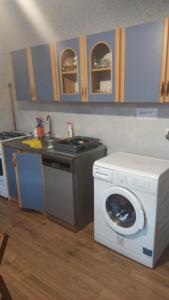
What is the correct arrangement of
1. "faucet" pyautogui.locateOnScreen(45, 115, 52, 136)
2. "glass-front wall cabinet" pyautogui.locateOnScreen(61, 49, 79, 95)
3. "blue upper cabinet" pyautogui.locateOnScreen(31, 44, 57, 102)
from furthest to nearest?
"faucet" pyautogui.locateOnScreen(45, 115, 52, 136)
"blue upper cabinet" pyautogui.locateOnScreen(31, 44, 57, 102)
"glass-front wall cabinet" pyautogui.locateOnScreen(61, 49, 79, 95)

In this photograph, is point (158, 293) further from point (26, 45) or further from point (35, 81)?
point (26, 45)

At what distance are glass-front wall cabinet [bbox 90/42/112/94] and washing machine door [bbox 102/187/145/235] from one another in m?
0.93

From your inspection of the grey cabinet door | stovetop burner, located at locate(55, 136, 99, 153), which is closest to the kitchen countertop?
stovetop burner, located at locate(55, 136, 99, 153)

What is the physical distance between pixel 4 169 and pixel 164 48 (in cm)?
226

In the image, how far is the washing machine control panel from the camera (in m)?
1.61

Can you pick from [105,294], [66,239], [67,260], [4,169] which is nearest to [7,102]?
[4,169]

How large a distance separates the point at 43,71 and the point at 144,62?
1.19 m

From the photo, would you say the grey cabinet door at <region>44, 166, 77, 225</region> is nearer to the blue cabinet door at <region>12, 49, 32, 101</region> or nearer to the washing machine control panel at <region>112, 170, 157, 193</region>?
the washing machine control panel at <region>112, 170, 157, 193</region>

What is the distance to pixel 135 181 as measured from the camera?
1685mm

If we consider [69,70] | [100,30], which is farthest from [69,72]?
[100,30]

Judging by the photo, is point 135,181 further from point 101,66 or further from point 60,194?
point 101,66

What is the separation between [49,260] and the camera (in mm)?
1946

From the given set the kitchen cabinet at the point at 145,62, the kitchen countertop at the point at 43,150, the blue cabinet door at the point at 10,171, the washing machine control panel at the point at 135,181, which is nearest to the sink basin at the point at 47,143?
the kitchen countertop at the point at 43,150

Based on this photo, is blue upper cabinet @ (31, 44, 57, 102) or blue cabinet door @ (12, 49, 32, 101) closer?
blue upper cabinet @ (31, 44, 57, 102)
